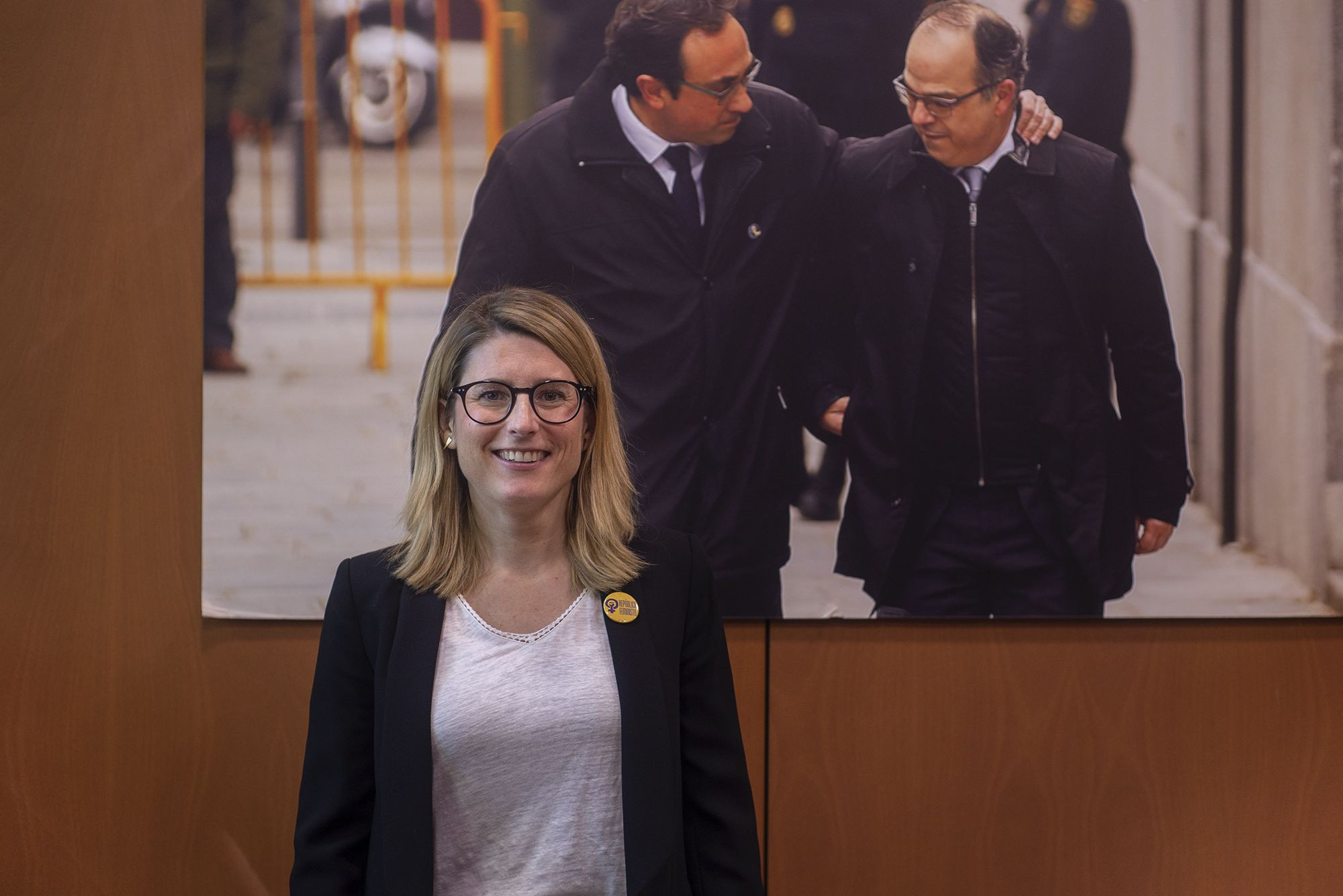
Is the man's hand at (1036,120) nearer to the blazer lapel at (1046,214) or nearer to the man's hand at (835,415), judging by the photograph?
the blazer lapel at (1046,214)

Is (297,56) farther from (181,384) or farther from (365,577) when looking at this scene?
(365,577)

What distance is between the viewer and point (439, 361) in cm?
157

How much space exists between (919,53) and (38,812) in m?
2.28

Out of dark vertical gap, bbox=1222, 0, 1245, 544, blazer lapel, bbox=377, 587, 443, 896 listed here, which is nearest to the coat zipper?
dark vertical gap, bbox=1222, 0, 1245, 544

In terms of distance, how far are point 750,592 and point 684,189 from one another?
31.6 inches

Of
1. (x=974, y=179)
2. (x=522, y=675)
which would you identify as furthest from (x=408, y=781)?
(x=974, y=179)

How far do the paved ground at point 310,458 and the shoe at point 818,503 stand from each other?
0.08ft

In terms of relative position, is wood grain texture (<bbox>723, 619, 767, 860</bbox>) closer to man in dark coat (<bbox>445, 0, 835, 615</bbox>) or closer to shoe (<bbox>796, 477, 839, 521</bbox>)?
man in dark coat (<bbox>445, 0, 835, 615</bbox>)

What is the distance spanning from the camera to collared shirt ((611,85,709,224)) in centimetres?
228

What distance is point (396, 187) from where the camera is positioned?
7.52ft

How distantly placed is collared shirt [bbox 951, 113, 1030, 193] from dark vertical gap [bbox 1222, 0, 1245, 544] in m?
0.43

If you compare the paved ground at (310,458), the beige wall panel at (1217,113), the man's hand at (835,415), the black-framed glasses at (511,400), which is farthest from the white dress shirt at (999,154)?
the black-framed glasses at (511,400)

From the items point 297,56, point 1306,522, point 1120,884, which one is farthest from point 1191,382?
point 297,56

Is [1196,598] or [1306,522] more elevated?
[1306,522]
